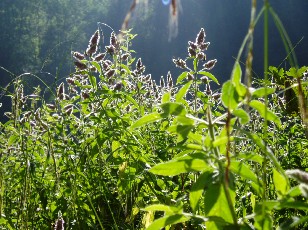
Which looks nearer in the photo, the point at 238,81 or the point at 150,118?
the point at 238,81

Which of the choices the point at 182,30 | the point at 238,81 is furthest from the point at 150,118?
the point at 182,30

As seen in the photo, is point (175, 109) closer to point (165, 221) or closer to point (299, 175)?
point (165, 221)

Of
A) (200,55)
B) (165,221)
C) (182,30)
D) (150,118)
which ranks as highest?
(150,118)

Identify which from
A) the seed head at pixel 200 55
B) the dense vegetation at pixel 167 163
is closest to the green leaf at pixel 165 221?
the dense vegetation at pixel 167 163

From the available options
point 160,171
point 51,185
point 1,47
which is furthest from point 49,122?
point 1,47

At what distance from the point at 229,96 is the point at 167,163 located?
23cm

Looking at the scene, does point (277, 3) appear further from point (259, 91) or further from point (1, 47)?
point (259, 91)

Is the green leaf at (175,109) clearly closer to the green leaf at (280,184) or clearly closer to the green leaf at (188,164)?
the green leaf at (188,164)

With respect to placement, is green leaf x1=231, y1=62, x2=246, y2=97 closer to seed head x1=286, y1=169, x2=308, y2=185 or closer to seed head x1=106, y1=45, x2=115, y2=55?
seed head x1=286, y1=169, x2=308, y2=185

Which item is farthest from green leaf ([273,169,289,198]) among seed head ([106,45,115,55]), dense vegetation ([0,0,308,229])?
seed head ([106,45,115,55])

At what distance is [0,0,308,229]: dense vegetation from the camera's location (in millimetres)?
998

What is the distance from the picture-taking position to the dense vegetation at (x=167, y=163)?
100cm

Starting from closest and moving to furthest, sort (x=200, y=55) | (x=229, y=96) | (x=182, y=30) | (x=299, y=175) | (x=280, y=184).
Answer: (x=299, y=175) → (x=229, y=96) → (x=280, y=184) → (x=200, y=55) → (x=182, y=30)

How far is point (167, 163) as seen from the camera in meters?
1.08
